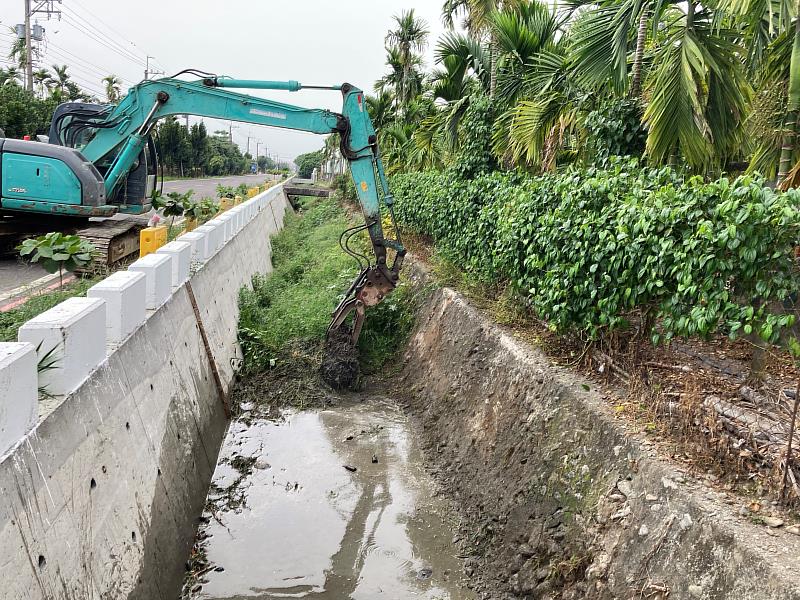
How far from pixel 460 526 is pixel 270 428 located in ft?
10.2

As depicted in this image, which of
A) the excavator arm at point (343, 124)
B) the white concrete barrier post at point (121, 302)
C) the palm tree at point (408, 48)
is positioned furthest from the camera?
the palm tree at point (408, 48)

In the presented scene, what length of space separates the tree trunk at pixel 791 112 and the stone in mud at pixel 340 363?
5.63 m

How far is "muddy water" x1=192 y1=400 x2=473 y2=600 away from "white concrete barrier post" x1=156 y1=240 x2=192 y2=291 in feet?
6.41

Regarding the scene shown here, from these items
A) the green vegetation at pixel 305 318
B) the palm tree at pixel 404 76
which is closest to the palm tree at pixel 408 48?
the palm tree at pixel 404 76

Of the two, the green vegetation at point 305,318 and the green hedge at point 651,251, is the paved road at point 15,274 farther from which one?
the green hedge at point 651,251

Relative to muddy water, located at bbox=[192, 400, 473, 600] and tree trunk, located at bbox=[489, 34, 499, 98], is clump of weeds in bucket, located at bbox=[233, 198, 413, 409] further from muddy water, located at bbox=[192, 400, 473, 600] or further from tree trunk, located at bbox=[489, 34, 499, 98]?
tree trunk, located at bbox=[489, 34, 499, 98]

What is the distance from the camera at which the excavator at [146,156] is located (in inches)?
349

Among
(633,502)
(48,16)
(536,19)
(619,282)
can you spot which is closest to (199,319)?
(619,282)

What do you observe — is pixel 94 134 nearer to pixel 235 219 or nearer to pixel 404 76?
pixel 235 219

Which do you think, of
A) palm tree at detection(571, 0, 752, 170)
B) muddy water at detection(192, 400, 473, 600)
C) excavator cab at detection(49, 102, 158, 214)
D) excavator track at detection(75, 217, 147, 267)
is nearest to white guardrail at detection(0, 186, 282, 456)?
muddy water at detection(192, 400, 473, 600)

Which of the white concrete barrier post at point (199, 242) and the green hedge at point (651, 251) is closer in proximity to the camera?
the green hedge at point (651, 251)

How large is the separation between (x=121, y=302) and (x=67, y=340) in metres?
1.19

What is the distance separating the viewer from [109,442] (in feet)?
14.1

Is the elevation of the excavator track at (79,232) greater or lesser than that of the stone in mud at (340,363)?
greater
